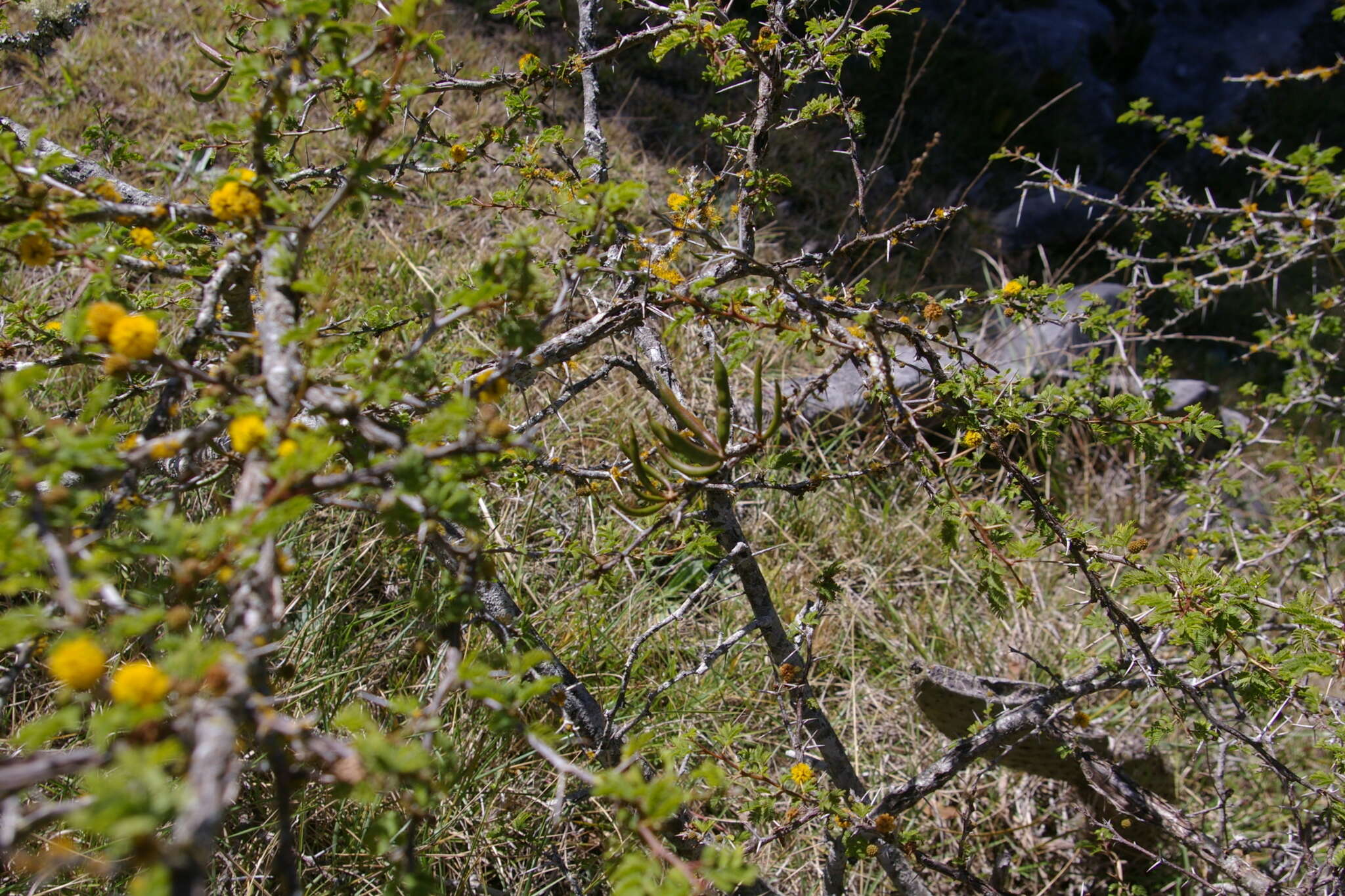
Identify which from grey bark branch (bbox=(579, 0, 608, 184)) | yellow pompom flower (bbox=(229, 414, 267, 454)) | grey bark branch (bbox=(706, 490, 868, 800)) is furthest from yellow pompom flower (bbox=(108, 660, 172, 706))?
grey bark branch (bbox=(579, 0, 608, 184))

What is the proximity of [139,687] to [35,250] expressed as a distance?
1.89ft

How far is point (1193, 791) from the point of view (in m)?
2.55

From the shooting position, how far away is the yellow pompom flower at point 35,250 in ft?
2.89

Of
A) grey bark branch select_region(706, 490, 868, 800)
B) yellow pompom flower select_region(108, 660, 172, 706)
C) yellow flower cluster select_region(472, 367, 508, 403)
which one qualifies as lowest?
grey bark branch select_region(706, 490, 868, 800)

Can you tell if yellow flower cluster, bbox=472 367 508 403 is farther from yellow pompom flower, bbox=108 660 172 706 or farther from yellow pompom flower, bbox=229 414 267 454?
yellow pompom flower, bbox=108 660 172 706

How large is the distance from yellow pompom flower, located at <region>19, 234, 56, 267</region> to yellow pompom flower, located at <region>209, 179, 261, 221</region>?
0.18 metres

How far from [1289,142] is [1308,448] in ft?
19.0

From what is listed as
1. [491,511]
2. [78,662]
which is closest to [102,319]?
[78,662]

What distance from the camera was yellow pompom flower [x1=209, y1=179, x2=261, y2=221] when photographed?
89 centimetres

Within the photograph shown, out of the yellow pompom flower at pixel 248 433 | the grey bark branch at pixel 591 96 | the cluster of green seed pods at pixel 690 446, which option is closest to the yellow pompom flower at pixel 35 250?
the yellow pompom flower at pixel 248 433

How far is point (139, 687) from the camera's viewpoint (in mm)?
586

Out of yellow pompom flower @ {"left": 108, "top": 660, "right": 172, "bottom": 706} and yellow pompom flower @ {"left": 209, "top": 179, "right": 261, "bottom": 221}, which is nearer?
yellow pompom flower @ {"left": 108, "top": 660, "right": 172, "bottom": 706}

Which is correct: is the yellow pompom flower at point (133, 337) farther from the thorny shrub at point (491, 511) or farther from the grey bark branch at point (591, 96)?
the grey bark branch at point (591, 96)

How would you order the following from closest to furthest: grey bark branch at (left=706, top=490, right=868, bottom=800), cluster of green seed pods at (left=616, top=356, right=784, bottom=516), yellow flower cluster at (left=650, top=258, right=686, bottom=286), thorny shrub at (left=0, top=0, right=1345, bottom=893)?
thorny shrub at (left=0, top=0, right=1345, bottom=893)
cluster of green seed pods at (left=616, top=356, right=784, bottom=516)
yellow flower cluster at (left=650, top=258, right=686, bottom=286)
grey bark branch at (left=706, top=490, right=868, bottom=800)
